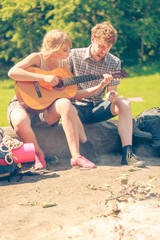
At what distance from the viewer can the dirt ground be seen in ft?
8.74

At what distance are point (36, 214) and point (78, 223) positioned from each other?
1.22 feet

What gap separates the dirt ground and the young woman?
252 millimetres

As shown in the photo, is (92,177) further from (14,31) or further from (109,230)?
(14,31)

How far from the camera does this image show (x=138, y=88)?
9.77m

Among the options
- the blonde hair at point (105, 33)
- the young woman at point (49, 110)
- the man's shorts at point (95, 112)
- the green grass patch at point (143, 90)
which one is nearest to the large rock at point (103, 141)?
the man's shorts at point (95, 112)

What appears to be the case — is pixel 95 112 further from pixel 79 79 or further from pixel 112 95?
pixel 79 79

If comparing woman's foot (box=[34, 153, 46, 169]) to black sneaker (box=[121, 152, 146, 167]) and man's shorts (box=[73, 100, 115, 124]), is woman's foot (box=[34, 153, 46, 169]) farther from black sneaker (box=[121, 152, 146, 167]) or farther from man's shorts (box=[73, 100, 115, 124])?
black sneaker (box=[121, 152, 146, 167])

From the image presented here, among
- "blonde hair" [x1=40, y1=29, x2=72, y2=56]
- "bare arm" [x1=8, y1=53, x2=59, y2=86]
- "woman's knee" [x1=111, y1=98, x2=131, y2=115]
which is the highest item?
"blonde hair" [x1=40, y1=29, x2=72, y2=56]

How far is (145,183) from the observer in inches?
142

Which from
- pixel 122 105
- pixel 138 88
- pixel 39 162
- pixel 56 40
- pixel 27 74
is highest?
pixel 56 40

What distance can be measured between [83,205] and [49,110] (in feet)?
4.53

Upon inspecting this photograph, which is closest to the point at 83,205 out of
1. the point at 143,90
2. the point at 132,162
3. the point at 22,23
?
the point at 132,162

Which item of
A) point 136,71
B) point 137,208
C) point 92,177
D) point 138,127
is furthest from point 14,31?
point 137,208

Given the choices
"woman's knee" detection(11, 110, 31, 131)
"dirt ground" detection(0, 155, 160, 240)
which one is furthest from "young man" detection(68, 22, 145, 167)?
"woman's knee" detection(11, 110, 31, 131)
